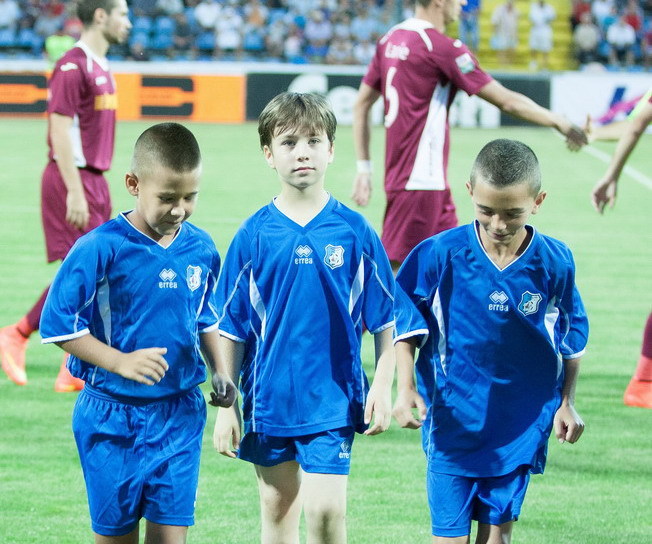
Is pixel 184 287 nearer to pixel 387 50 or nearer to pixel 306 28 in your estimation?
pixel 387 50

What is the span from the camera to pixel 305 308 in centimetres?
398

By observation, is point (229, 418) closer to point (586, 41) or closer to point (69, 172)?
point (69, 172)

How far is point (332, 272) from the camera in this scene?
3992 millimetres

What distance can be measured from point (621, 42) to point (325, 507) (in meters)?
30.6

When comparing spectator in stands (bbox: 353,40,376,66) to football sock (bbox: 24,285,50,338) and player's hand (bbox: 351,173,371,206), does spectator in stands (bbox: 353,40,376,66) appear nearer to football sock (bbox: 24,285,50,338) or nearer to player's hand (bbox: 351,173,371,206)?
player's hand (bbox: 351,173,371,206)

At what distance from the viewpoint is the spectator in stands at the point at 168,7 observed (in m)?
34.4

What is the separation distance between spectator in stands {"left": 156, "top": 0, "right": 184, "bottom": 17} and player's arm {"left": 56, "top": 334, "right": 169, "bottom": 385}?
31585 millimetres

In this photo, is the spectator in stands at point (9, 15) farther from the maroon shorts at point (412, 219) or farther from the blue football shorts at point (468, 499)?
the blue football shorts at point (468, 499)

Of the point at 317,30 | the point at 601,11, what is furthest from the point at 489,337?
the point at 601,11

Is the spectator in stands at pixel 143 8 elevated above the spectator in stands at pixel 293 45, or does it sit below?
above

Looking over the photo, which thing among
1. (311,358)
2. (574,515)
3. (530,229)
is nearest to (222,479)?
(574,515)

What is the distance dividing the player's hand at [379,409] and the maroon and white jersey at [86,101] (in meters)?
3.90

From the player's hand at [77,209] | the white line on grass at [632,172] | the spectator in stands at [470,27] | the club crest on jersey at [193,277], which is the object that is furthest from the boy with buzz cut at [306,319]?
the spectator in stands at [470,27]

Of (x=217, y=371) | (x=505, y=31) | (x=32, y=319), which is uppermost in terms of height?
(x=505, y=31)
